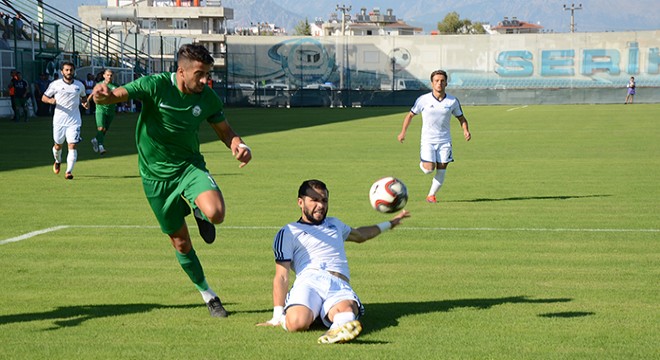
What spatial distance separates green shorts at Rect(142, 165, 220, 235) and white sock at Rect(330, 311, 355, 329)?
1.57 metres

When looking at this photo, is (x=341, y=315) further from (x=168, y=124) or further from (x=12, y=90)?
(x=12, y=90)

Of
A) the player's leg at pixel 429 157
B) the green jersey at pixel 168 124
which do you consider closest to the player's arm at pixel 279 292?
the green jersey at pixel 168 124

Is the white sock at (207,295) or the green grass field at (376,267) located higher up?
the white sock at (207,295)

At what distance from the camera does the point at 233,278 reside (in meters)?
10.2

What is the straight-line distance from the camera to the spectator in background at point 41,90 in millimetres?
47069

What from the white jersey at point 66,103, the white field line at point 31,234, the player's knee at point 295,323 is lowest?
the white field line at point 31,234

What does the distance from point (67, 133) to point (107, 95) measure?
535 inches

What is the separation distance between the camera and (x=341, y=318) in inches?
300

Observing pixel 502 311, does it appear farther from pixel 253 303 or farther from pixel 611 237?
pixel 611 237

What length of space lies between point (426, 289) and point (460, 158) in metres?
17.3

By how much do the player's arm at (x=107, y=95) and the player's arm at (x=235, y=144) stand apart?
3.17 ft

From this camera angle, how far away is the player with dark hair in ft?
25.6

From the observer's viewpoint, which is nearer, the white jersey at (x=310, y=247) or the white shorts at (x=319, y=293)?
the white shorts at (x=319, y=293)

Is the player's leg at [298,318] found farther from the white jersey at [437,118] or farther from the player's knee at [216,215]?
the white jersey at [437,118]
